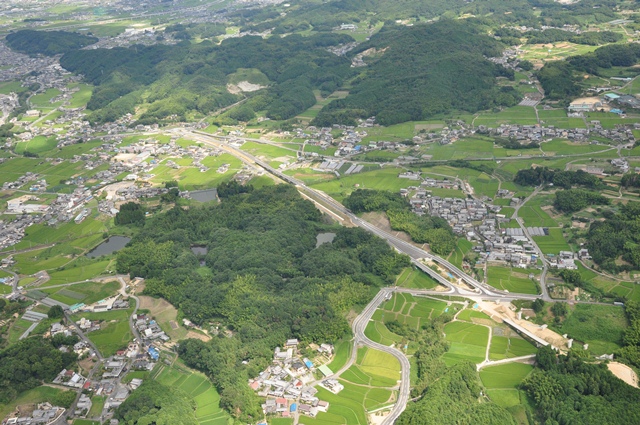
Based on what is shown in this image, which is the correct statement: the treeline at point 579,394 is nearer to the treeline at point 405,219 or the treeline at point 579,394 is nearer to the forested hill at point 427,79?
the treeline at point 405,219

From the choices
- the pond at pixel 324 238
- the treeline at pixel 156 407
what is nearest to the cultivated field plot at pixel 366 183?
the pond at pixel 324 238

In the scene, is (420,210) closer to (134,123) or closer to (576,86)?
(576,86)

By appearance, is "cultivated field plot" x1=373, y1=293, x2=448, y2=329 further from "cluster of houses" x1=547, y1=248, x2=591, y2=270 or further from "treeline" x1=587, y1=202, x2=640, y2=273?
"treeline" x1=587, y1=202, x2=640, y2=273

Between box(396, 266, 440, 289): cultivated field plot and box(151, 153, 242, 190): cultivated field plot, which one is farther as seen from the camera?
box(151, 153, 242, 190): cultivated field plot

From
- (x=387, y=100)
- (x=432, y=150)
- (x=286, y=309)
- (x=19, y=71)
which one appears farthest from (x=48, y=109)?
(x=286, y=309)

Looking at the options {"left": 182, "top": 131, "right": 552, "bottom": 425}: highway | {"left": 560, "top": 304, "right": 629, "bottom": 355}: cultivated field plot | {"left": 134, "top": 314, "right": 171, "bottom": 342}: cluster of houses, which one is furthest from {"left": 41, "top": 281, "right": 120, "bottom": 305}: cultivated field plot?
{"left": 560, "top": 304, "right": 629, "bottom": 355}: cultivated field plot

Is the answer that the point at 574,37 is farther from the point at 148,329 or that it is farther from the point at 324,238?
the point at 148,329

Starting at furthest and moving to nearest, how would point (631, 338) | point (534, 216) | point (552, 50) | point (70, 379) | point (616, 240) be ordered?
point (552, 50)
point (534, 216)
point (616, 240)
point (631, 338)
point (70, 379)

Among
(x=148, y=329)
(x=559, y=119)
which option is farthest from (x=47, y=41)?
(x=148, y=329)
